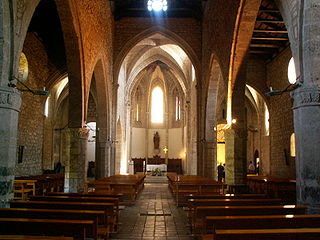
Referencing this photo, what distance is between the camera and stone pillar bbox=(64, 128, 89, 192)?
12.5 metres

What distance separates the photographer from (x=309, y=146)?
6.22 meters

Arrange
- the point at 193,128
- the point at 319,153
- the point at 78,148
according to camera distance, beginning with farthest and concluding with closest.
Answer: the point at 193,128 → the point at 78,148 → the point at 319,153

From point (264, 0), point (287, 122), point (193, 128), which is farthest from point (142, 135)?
point (264, 0)

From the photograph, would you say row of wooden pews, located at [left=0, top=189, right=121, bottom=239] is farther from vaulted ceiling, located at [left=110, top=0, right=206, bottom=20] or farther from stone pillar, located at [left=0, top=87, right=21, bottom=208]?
vaulted ceiling, located at [left=110, top=0, right=206, bottom=20]

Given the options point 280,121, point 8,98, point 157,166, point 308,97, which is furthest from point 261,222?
point 157,166

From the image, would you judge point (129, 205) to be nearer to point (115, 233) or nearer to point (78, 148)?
point (78, 148)

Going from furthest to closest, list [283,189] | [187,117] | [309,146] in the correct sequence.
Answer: [187,117] → [283,189] → [309,146]

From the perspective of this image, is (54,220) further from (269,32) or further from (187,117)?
(187,117)

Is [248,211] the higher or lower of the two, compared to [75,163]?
lower

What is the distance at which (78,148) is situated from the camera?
12.6 metres

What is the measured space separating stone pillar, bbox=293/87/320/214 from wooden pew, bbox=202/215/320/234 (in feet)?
4.46

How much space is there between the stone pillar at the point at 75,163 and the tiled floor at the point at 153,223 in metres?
2.13

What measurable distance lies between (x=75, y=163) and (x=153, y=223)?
4772 millimetres

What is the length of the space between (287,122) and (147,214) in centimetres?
1208
